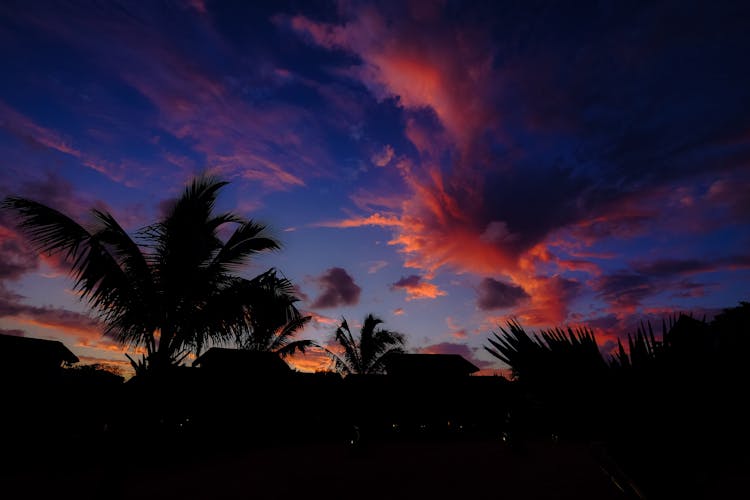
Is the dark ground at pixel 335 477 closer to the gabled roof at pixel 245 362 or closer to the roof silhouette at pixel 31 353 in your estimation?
the gabled roof at pixel 245 362

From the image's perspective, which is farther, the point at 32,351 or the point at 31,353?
the point at 32,351

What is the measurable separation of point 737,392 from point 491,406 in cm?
2254

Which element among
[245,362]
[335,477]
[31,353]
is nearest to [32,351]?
[31,353]

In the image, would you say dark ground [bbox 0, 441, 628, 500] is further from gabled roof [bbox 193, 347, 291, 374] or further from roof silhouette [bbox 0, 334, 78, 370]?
roof silhouette [bbox 0, 334, 78, 370]

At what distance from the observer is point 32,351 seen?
16562 mm

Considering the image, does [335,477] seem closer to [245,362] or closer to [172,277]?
[172,277]

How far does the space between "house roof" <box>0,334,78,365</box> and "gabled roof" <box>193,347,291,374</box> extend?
6695mm

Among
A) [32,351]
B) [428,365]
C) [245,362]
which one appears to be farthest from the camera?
[428,365]

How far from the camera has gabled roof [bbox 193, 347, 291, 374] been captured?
19.6 m

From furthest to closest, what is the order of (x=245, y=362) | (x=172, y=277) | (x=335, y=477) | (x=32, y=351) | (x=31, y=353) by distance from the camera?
(x=245, y=362), (x=32, y=351), (x=31, y=353), (x=335, y=477), (x=172, y=277)

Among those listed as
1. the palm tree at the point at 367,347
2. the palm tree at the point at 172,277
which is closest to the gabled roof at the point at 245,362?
the palm tree at the point at 367,347

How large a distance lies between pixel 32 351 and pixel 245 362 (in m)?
9.55

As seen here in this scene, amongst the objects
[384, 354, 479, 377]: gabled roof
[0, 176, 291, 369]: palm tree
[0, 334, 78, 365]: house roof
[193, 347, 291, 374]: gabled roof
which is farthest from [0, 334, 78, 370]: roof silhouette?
[384, 354, 479, 377]: gabled roof

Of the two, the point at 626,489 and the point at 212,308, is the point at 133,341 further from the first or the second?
the point at 626,489
